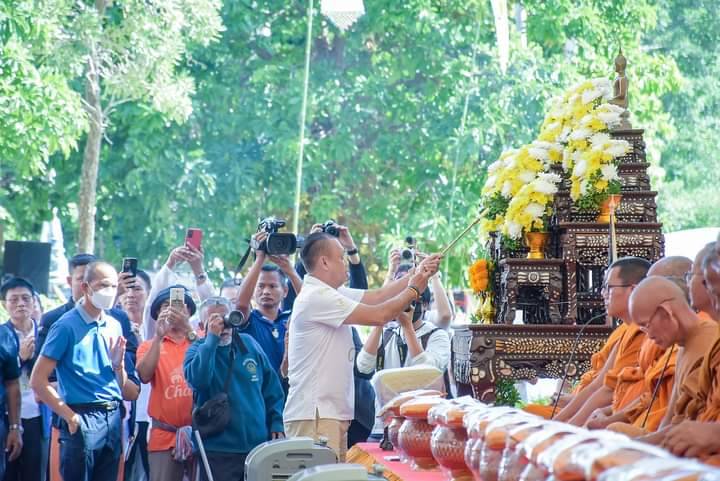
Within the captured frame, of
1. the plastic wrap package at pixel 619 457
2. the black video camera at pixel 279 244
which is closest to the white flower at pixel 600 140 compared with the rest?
the black video camera at pixel 279 244

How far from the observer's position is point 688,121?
75.6ft

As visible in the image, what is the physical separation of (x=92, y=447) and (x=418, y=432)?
3.23m

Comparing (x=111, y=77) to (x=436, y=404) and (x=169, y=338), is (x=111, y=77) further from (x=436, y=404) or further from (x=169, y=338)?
(x=436, y=404)

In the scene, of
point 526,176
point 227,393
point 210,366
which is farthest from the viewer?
point 227,393

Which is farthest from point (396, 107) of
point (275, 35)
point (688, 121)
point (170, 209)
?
point (688, 121)

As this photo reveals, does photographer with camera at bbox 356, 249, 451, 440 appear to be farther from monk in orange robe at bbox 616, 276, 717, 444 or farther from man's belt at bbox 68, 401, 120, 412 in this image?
monk in orange robe at bbox 616, 276, 717, 444

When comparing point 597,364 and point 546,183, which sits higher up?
point 546,183

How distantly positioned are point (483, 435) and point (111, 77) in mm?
13226

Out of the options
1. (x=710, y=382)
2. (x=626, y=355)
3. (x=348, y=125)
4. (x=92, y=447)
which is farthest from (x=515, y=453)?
(x=348, y=125)

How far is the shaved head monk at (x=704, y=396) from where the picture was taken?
3934 millimetres

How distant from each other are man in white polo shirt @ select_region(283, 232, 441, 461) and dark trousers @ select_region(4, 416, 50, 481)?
114 inches

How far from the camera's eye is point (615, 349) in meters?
5.85

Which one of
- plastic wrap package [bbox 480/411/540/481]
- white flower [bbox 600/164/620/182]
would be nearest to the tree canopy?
white flower [bbox 600/164/620/182]

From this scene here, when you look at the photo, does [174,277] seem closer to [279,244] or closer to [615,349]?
[279,244]
